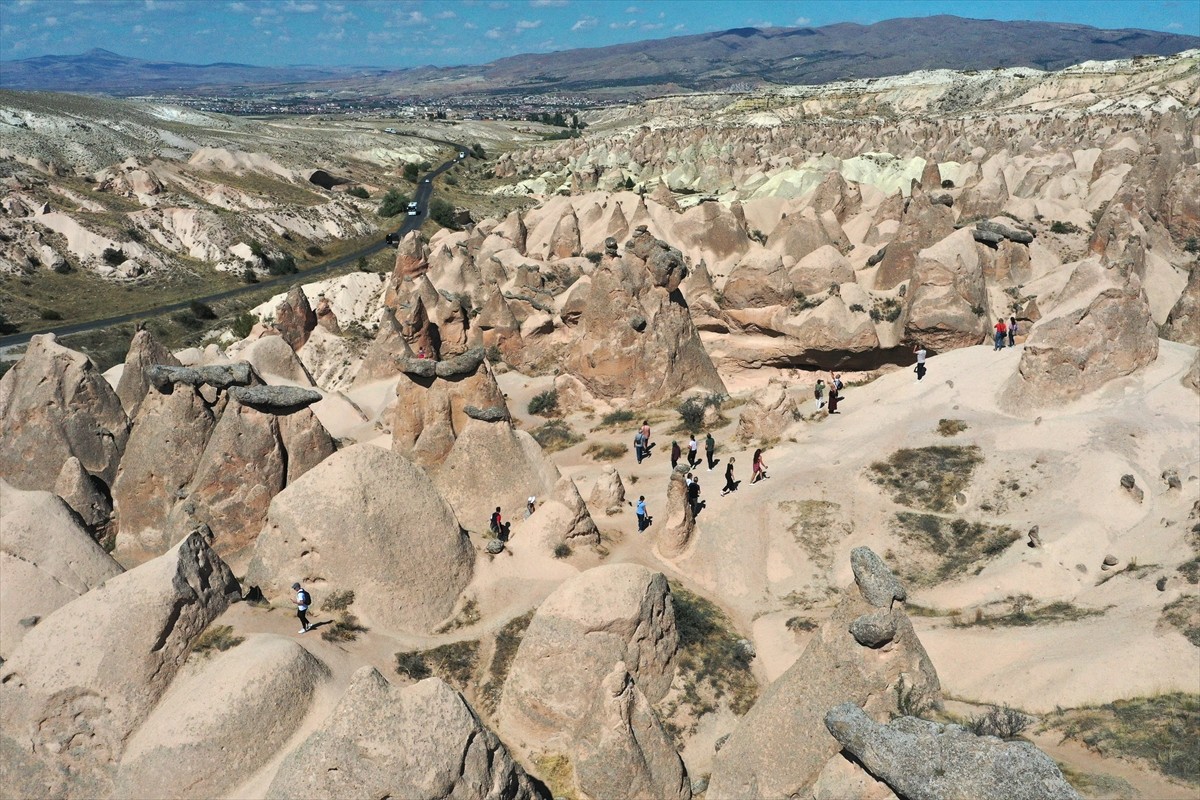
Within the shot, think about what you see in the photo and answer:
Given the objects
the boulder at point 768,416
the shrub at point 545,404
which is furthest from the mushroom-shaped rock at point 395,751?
the shrub at point 545,404

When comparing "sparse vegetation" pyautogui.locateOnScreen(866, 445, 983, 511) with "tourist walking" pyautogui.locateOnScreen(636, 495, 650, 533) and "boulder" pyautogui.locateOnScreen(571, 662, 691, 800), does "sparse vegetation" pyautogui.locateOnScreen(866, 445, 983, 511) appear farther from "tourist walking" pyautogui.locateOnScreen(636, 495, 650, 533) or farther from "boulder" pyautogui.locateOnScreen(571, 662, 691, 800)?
"boulder" pyautogui.locateOnScreen(571, 662, 691, 800)

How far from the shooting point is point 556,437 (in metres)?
24.0

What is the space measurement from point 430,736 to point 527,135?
171168 millimetres

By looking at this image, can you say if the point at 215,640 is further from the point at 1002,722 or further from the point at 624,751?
the point at 1002,722

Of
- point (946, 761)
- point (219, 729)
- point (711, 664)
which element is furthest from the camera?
point (711, 664)

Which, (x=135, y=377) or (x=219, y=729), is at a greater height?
(x=135, y=377)

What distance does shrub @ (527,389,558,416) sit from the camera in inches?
1036

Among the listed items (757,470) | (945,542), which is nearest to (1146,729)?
(945,542)

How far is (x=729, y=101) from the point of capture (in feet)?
655

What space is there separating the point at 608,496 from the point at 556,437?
252 inches

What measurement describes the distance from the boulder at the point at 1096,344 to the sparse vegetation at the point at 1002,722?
398 inches

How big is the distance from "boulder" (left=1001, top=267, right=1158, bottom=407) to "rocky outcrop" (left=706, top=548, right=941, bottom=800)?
11430 millimetres

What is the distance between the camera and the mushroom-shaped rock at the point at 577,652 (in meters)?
11.5

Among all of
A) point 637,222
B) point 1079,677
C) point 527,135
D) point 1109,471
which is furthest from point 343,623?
point 527,135
